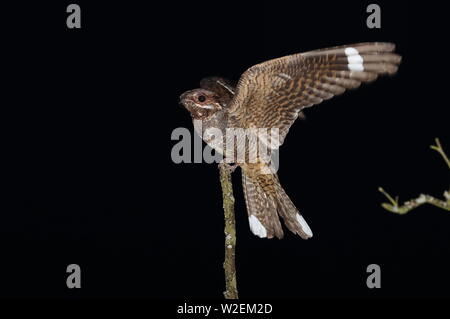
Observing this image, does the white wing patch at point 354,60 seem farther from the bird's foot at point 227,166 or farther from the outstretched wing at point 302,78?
the bird's foot at point 227,166

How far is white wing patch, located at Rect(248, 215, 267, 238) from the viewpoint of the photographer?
3.76 meters

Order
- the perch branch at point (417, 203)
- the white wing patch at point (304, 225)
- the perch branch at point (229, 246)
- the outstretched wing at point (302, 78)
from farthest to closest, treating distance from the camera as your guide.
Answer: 1. the white wing patch at point (304, 225)
2. the perch branch at point (229, 246)
3. the outstretched wing at point (302, 78)
4. the perch branch at point (417, 203)

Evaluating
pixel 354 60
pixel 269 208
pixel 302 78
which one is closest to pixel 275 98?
pixel 302 78

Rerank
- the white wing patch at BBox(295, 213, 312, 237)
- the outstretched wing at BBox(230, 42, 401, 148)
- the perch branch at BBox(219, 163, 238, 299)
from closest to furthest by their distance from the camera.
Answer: the outstretched wing at BBox(230, 42, 401, 148) → the perch branch at BBox(219, 163, 238, 299) → the white wing patch at BBox(295, 213, 312, 237)

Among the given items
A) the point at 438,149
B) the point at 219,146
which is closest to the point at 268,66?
the point at 219,146

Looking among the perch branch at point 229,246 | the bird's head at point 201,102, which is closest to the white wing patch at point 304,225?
the perch branch at point 229,246

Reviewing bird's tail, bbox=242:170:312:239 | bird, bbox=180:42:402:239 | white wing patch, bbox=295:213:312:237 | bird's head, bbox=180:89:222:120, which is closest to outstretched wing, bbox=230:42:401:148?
bird, bbox=180:42:402:239

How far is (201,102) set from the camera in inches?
140

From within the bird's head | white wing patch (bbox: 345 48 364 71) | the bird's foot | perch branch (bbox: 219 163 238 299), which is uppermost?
white wing patch (bbox: 345 48 364 71)

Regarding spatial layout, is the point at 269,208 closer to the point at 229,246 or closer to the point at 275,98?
the point at 229,246

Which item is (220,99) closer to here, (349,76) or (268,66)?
(268,66)

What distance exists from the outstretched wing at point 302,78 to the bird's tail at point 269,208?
1.51ft

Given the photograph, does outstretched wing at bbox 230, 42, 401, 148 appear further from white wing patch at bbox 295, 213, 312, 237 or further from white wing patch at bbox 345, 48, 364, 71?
white wing patch at bbox 295, 213, 312, 237

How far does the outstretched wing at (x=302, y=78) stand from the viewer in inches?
116
